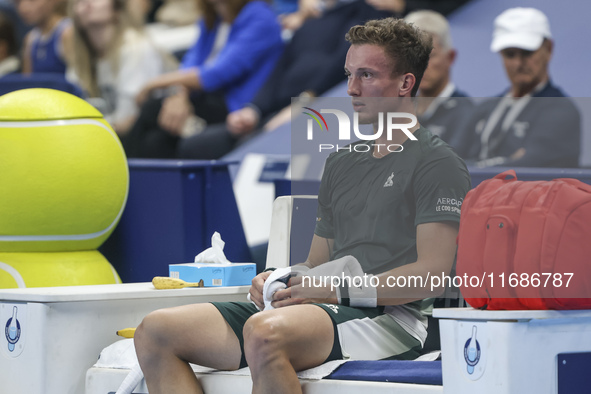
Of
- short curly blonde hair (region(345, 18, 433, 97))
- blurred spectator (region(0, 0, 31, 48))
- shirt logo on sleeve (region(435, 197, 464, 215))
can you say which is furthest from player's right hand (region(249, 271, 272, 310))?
blurred spectator (region(0, 0, 31, 48))

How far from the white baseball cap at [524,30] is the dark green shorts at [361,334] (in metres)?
1.99

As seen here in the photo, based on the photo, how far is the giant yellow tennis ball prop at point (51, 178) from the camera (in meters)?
2.91

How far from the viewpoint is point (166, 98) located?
576 cm

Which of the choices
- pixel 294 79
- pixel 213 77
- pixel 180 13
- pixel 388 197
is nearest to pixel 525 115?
pixel 294 79

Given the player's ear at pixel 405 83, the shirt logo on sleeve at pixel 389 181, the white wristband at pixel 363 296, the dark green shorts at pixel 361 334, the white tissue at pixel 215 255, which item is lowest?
the dark green shorts at pixel 361 334

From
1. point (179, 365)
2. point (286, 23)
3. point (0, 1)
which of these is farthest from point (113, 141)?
point (0, 1)

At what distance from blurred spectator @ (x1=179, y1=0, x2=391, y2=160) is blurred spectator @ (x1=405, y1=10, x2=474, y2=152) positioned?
0.76 m

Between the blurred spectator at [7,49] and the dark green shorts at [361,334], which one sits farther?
the blurred spectator at [7,49]

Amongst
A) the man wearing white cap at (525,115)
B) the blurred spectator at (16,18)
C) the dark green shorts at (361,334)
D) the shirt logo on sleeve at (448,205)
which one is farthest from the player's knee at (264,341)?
the blurred spectator at (16,18)

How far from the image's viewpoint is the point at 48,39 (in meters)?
6.69

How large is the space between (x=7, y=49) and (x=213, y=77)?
96.2 inches

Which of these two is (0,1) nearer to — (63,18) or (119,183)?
(63,18)

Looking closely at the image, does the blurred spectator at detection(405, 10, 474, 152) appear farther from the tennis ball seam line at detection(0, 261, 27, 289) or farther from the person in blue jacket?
the tennis ball seam line at detection(0, 261, 27, 289)

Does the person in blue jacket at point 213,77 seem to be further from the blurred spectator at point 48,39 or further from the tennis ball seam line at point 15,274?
the tennis ball seam line at point 15,274
